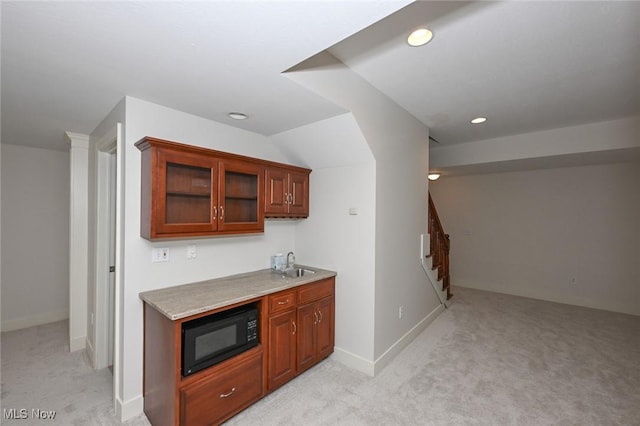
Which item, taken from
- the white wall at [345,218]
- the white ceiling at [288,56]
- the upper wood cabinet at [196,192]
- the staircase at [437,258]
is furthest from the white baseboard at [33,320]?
the staircase at [437,258]

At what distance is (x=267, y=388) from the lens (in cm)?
228

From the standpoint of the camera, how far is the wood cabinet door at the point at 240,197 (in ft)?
7.98

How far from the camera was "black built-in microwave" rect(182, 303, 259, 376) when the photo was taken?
1.84m

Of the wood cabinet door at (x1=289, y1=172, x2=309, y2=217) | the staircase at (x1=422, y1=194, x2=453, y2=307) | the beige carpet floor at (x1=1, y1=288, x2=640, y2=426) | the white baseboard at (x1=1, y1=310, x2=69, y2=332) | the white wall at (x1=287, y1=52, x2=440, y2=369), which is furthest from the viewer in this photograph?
the staircase at (x1=422, y1=194, x2=453, y2=307)

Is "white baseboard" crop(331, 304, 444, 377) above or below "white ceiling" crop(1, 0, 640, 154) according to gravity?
below

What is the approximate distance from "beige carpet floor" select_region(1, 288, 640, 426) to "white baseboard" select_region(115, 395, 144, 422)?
0.06m

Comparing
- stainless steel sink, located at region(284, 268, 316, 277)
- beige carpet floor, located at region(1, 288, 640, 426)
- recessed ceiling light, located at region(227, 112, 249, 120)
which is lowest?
beige carpet floor, located at region(1, 288, 640, 426)

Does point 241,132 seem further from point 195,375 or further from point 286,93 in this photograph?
point 195,375

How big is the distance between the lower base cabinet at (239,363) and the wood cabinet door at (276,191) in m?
0.84

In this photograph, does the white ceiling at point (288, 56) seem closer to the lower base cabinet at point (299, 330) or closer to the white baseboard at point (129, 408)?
the lower base cabinet at point (299, 330)

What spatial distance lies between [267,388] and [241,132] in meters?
2.41

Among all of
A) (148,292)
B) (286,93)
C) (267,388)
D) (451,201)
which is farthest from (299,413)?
(451,201)

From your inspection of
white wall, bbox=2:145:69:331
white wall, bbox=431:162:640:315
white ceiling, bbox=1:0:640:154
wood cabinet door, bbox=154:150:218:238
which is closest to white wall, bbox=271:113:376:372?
white ceiling, bbox=1:0:640:154

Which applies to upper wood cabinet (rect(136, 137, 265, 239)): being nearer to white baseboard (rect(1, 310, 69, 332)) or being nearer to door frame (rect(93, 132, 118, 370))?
door frame (rect(93, 132, 118, 370))
